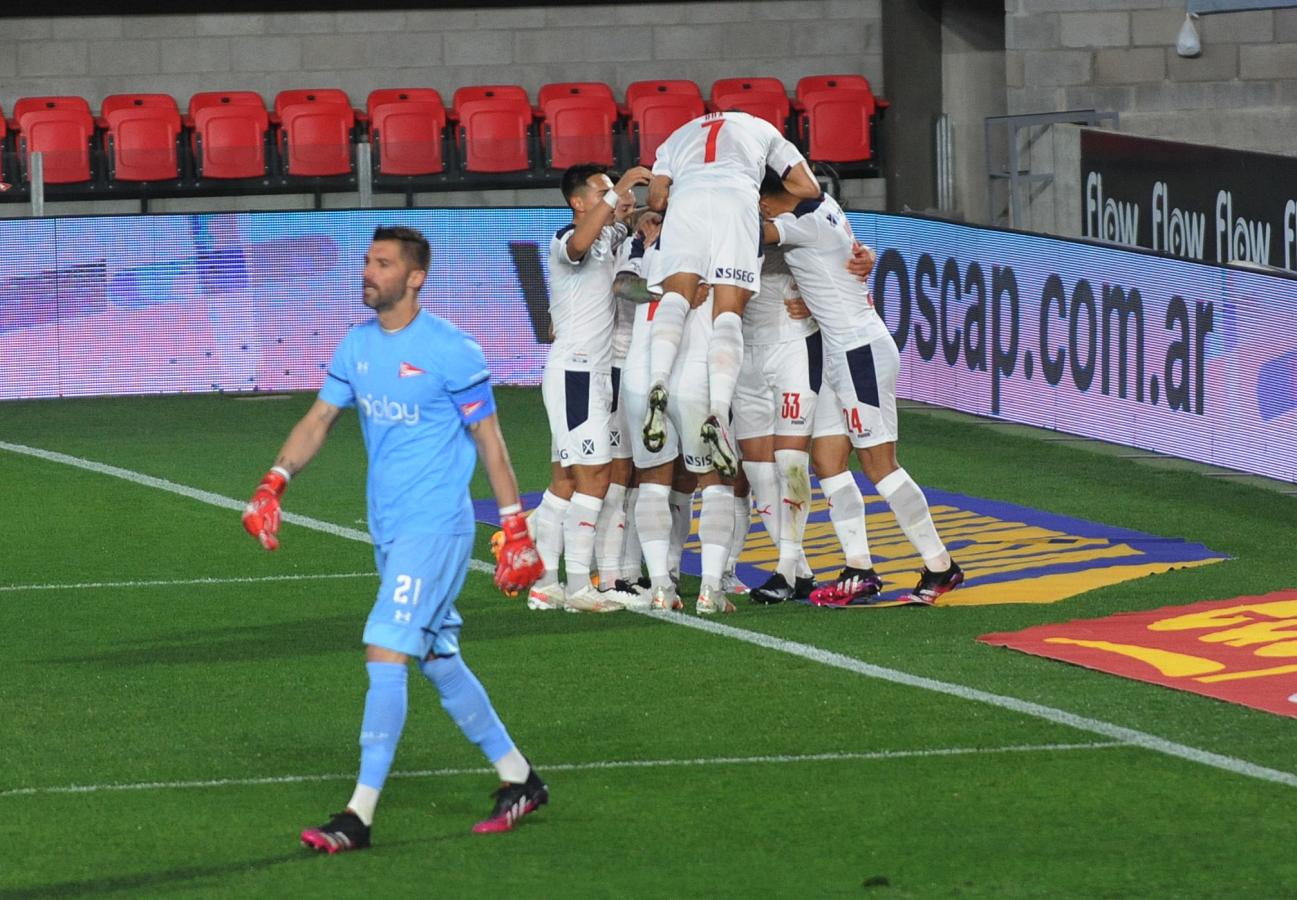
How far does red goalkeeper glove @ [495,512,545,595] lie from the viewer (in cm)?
658

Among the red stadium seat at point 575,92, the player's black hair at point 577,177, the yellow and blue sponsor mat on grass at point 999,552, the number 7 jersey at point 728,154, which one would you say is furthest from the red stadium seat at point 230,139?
the number 7 jersey at point 728,154

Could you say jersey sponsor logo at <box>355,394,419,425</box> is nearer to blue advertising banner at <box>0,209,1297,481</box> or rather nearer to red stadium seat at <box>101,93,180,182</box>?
blue advertising banner at <box>0,209,1297,481</box>

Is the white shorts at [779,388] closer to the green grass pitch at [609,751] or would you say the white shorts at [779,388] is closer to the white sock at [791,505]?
the white sock at [791,505]

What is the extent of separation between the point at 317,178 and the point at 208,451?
22.2 ft

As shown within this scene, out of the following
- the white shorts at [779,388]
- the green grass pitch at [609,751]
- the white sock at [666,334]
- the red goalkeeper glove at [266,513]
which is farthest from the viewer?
the white shorts at [779,388]

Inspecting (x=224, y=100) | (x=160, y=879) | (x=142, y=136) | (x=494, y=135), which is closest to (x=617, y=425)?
(x=160, y=879)

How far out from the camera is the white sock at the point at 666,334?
9648 millimetres

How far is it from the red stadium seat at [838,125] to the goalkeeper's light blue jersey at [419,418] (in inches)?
662

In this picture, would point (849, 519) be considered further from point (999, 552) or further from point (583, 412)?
point (999, 552)

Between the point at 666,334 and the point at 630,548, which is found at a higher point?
the point at 666,334

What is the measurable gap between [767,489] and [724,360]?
106 cm

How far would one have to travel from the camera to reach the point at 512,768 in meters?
6.60

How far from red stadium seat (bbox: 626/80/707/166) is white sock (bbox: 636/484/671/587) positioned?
1240cm

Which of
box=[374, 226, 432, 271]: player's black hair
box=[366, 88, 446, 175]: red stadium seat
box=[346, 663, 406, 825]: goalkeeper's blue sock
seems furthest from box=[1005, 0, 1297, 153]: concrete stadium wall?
box=[346, 663, 406, 825]: goalkeeper's blue sock
